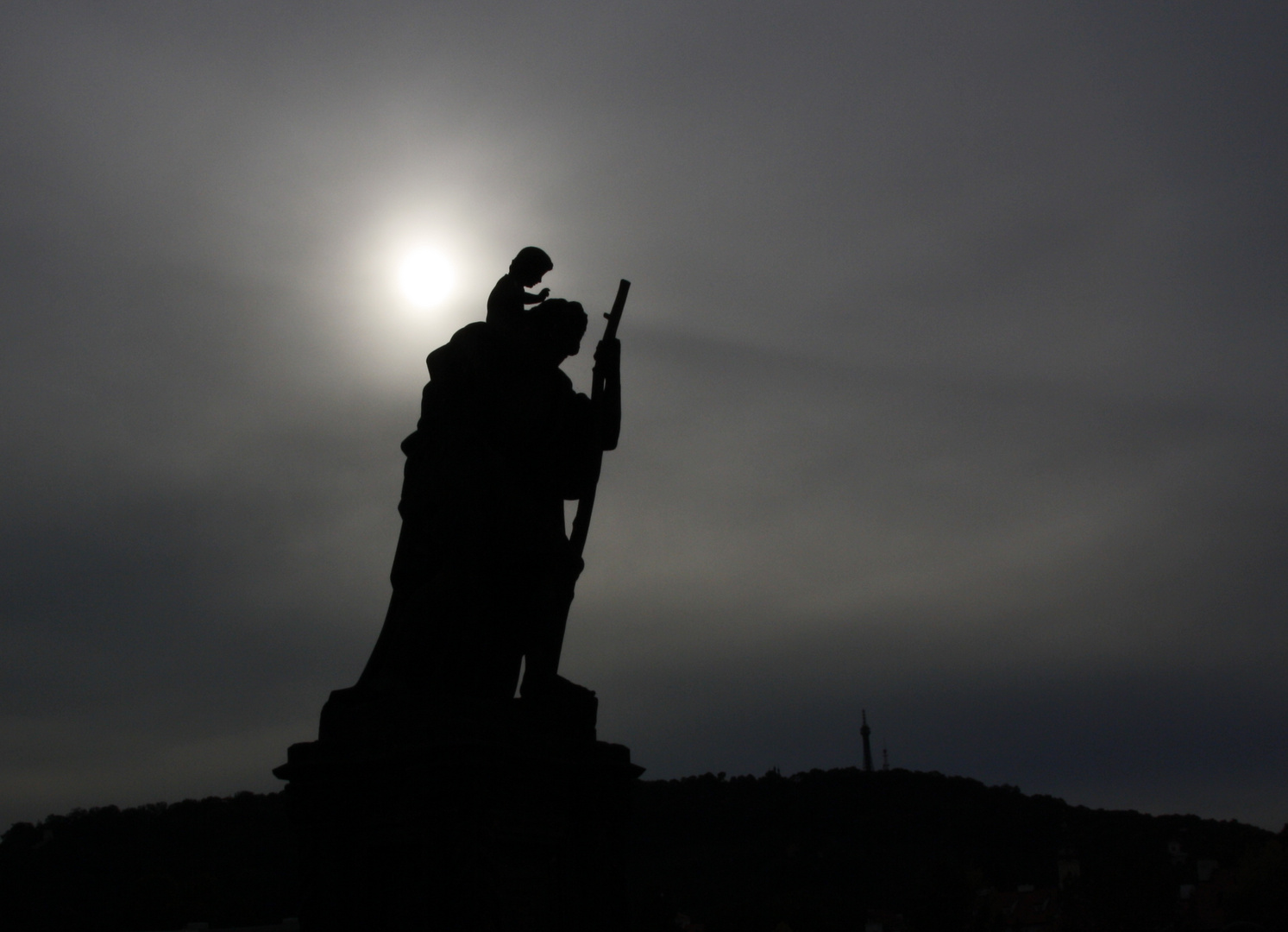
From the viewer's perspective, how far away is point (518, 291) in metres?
7.74

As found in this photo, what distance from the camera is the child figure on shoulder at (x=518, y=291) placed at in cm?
766

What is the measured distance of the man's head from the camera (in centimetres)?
768

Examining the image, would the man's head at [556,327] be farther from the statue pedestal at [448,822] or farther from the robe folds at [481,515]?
the statue pedestal at [448,822]

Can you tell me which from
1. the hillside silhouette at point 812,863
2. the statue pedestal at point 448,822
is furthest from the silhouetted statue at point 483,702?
the hillside silhouette at point 812,863

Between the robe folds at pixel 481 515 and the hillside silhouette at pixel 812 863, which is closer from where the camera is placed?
the robe folds at pixel 481 515

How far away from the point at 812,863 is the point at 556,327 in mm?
79791

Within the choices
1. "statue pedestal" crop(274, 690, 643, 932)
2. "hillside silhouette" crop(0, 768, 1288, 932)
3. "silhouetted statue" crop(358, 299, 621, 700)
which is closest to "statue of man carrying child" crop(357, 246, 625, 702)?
"silhouetted statue" crop(358, 299, 621, 700)

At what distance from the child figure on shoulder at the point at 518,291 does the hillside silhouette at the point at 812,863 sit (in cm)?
2939

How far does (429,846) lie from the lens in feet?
19.7

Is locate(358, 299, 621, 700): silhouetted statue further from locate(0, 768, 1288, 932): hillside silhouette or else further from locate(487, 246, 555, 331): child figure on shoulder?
locate(0, 768, 1288, 932): hillside silhouette

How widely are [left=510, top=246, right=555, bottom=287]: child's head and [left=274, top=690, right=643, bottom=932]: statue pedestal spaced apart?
2.67m

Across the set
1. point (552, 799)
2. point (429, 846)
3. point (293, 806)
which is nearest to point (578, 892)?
point (552, 799)

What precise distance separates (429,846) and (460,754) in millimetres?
449

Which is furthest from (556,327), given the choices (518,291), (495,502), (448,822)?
(448,822)
